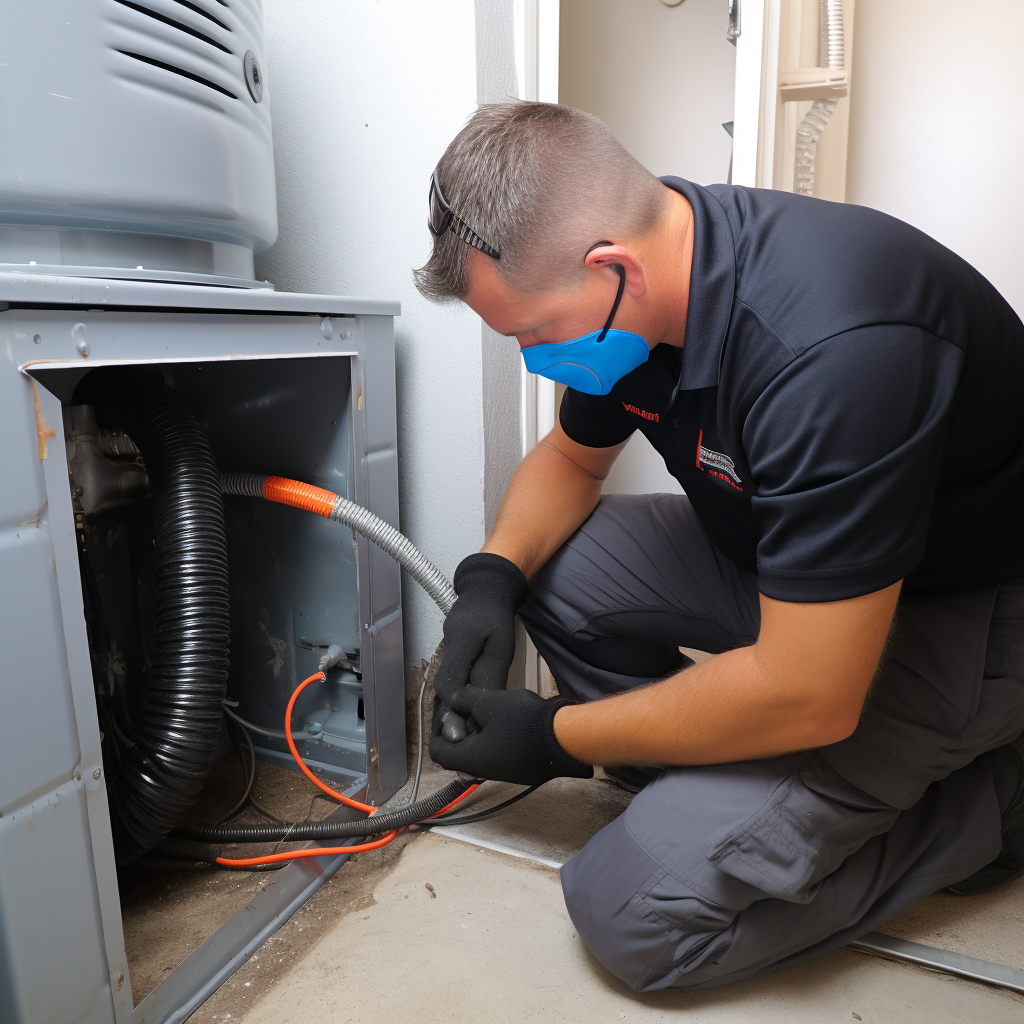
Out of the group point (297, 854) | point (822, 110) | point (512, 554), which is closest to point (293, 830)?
point (297, 854)

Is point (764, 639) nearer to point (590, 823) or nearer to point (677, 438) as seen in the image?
point (677, 438)

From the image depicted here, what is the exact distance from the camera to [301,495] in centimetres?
103

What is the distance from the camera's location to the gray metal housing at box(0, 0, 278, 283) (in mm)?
686

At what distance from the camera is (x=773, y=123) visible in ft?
5.70

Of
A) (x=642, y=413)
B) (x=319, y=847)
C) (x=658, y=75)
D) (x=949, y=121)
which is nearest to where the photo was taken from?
(x=642, y=413)

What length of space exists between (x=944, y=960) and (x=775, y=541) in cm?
62

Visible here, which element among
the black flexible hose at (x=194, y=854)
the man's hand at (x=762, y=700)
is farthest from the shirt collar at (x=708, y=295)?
the black flexible hose at (x=194, y=854)

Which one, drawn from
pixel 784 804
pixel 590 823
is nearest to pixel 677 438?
pixel 784 804

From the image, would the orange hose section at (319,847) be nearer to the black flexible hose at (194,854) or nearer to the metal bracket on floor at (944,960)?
the black flexible hose at (194,854)

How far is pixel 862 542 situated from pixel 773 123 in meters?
1.42

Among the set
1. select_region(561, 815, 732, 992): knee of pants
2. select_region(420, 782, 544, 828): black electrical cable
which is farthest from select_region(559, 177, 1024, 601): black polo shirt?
select_region(420, 782, 544, 828): black electrical cable

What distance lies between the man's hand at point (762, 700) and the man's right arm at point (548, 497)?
1.09 feet

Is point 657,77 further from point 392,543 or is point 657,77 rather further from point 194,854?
point 194,854

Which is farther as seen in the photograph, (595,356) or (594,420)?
(594,420)
